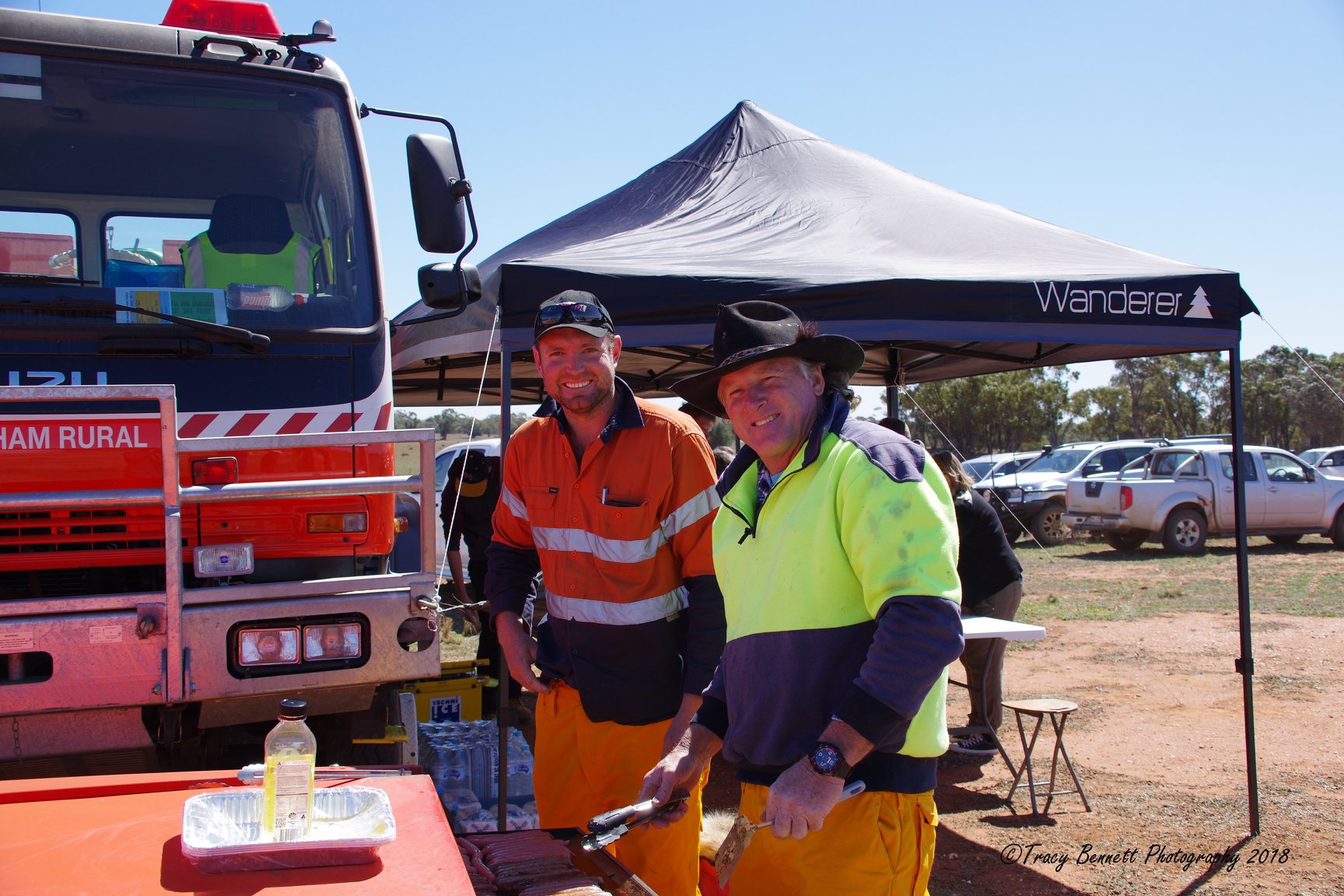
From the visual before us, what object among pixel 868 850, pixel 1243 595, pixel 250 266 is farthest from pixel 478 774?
pixel 1243 595

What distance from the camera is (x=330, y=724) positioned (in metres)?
3.70

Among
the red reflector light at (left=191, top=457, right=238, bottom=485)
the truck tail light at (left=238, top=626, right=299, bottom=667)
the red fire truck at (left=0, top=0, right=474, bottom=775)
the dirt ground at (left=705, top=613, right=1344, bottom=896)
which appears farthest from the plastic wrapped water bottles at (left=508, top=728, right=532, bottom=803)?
the red reflector light at (left=191, top=457, right=238, bottom=485)

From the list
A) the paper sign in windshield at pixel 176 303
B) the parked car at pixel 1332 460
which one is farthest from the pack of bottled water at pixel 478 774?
the parked car at pixel 1332 460

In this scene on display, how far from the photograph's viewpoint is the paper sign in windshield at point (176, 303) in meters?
3.48

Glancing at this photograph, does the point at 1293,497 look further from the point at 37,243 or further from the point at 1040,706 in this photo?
the point at 37,243

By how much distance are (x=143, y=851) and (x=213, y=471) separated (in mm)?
1740

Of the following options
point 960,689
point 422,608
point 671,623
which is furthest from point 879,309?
point 960,689

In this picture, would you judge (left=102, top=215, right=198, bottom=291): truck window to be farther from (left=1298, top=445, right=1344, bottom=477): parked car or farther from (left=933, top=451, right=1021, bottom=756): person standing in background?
(left=1298, top=445, right=1344, bottom=477): parked car

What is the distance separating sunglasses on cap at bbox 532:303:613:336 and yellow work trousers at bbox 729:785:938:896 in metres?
1.61

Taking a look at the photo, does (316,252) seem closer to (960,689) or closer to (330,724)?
(330,724)

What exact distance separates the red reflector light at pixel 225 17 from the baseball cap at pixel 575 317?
1844 millimetres

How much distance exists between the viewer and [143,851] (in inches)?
71.6

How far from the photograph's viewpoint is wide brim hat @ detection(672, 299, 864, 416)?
2.31 m

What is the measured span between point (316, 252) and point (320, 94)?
0.62m
